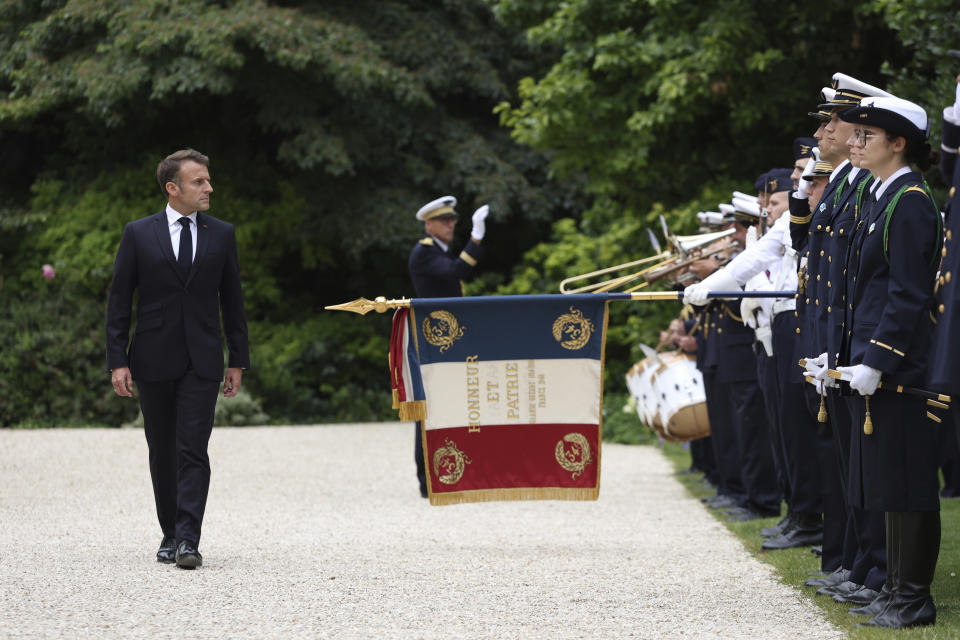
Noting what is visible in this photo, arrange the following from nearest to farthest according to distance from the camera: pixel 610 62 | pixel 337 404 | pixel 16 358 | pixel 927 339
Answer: pixel 927 339 → pixel 610 62 → pixel 16 358 → pixel 337 404

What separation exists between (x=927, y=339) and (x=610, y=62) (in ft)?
39.9

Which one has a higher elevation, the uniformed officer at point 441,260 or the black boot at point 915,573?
the uniformed officer at point 441,260

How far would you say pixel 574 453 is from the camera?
7500 millimetres

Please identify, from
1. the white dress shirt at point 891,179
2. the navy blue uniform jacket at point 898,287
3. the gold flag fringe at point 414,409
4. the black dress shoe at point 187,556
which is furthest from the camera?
the gold flag fringe at point 414,409

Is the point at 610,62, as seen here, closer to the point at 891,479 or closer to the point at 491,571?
the point at 491,571

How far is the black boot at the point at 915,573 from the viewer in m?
5.18

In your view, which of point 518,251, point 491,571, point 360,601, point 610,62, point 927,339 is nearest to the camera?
point 927,339

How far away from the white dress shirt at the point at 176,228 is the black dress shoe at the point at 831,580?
11.3 feet

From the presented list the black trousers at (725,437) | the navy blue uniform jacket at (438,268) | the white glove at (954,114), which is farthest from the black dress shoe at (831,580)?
the navy blue uniform jacket at (438,268)

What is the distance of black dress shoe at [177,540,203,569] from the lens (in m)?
6.69

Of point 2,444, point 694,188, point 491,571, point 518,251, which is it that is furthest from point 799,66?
point 491,571

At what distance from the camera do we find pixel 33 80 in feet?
66.2

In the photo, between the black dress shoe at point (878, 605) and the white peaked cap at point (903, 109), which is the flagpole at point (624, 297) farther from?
the black dress shoe at point (878, 605)

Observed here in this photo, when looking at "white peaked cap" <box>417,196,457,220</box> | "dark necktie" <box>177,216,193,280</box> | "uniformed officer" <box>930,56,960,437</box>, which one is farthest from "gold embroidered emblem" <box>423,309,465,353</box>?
"uniformed officer" <box>930,56,960,437</box>
